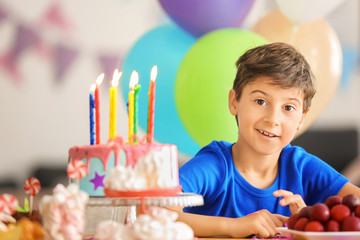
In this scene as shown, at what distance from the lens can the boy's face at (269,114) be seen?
55.9 inches

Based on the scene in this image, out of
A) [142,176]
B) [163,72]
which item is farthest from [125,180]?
[163,72]

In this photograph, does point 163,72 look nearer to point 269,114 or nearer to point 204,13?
point 204,13

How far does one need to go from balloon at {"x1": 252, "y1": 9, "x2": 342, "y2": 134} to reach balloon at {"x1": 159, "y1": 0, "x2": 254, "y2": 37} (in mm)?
268

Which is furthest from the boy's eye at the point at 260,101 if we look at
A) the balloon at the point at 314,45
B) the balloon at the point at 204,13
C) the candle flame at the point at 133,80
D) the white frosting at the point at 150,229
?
the balloon at the point at 314,45

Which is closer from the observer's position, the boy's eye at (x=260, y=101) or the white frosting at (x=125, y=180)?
the white frosting at (x=125, y=180)

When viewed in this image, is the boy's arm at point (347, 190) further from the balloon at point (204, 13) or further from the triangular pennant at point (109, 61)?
the triangular pennant at point (109, 61)

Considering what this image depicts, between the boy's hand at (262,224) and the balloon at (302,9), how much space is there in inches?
60.0

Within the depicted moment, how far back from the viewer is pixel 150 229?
2.71ft

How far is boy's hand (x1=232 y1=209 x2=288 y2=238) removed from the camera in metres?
1.18

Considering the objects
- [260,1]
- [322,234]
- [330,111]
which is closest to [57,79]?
[260,1]

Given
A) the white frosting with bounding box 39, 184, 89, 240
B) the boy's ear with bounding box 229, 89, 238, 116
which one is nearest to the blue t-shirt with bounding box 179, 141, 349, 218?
the boy's ear with bounding box 229, 89, 238, 116

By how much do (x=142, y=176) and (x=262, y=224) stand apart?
0.39 meters

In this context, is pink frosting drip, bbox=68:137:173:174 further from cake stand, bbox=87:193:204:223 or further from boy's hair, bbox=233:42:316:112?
boy's hair, bbox=233:42:316:112

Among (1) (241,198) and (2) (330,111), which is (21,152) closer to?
(2) (330,111)
